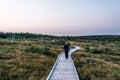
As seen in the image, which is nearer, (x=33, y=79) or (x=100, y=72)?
(x=33, y=79)

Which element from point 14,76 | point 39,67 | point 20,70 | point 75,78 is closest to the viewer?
point 75,78

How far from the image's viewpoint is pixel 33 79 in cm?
1659

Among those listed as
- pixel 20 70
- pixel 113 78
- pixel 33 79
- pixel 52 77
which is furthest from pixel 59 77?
pixel 20 70

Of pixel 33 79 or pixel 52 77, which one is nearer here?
pixel 52 77

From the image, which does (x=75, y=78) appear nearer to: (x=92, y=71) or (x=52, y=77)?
(x=52, y=77)

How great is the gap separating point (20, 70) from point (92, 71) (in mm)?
6439

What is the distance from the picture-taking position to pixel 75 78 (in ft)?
49.5

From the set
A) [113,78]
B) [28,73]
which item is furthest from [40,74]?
[113,78]

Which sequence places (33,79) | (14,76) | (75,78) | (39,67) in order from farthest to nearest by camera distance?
(39,67) → (14,76) → (33,79) → (75,78)

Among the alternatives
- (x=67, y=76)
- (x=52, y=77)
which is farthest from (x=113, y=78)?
(x=52, y=77)

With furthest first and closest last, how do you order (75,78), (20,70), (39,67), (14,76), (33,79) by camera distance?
1. (39,67)
2. (20,70)
3. (14,76)
4. (33,79)
5. (75,78)

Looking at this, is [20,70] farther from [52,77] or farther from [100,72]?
[100,72]

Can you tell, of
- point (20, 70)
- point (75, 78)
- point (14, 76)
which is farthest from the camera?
point (20, 70)

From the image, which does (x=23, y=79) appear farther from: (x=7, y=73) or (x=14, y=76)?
(x=7, y=73)
